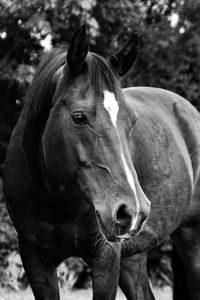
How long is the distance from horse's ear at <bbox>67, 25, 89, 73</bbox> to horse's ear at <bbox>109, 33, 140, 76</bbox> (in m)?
0.28

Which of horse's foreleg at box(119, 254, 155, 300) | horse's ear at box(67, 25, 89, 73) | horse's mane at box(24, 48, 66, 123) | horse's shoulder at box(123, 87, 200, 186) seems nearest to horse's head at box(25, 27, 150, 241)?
horse's ear at box(67, 25, 89, 73)

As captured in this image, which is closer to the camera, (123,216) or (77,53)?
(123,216)

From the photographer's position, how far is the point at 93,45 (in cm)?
811

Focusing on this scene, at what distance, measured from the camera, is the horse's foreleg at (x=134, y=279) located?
5.03 meters

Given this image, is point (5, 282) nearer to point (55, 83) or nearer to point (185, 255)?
point (185, 255)

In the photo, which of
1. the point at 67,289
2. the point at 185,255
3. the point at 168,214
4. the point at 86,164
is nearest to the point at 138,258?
the point at 185,255

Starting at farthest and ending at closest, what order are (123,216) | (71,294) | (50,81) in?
(71,294), (50,81), (123,216)

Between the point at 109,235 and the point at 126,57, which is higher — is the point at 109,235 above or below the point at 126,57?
below

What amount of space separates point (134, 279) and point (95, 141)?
197 centimetres

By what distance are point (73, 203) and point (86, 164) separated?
0.50 metres

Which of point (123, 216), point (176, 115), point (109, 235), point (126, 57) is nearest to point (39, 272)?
point (109, 235)

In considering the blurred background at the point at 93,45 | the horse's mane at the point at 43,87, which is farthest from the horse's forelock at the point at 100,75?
the blurred background at the point at 93,45

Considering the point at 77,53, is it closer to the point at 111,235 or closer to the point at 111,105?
the point at 111,105

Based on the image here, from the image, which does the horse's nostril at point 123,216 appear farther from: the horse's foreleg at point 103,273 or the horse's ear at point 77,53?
the horse's ear at point 77,53
